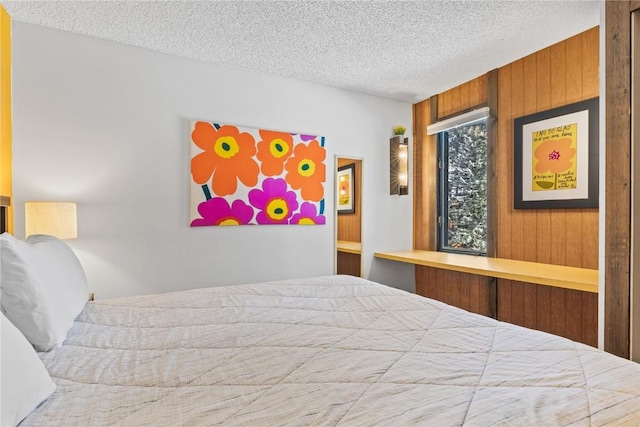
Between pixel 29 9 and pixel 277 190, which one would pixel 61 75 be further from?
pixel 277 190

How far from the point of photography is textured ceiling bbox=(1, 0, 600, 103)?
89.5 inches

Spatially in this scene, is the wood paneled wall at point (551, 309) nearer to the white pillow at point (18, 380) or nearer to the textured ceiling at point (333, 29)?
the textured ceiling at point (333, 29)

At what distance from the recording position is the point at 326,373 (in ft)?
3.16

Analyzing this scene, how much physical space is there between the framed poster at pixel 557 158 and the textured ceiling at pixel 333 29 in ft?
1.94

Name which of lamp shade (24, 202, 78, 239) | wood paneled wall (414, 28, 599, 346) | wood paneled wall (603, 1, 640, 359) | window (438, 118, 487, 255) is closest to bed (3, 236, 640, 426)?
lamp shade (24, 202, 78, 239)

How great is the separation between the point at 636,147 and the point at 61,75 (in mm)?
3723

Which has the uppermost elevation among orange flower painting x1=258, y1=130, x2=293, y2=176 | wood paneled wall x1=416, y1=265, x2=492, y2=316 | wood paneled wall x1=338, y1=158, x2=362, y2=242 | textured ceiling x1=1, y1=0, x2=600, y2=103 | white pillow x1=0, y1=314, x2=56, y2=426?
textured ceiling x1=1, y1=0, x2=600, y2=103

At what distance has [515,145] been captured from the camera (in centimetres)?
312

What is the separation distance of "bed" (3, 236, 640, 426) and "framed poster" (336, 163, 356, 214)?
9.88 feet

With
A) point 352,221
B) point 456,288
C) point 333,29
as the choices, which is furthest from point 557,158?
point 352,221

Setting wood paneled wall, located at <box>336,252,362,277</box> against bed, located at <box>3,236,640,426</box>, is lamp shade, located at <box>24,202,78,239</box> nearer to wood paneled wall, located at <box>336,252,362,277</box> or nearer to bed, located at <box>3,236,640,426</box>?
bed, located at <box>3,236,640,426</box>

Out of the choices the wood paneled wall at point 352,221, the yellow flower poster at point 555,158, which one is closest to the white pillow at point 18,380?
the yellow flower poster at point 555,158

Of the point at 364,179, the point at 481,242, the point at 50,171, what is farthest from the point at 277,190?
the point at 481,242

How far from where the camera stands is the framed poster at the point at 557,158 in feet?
8.48
